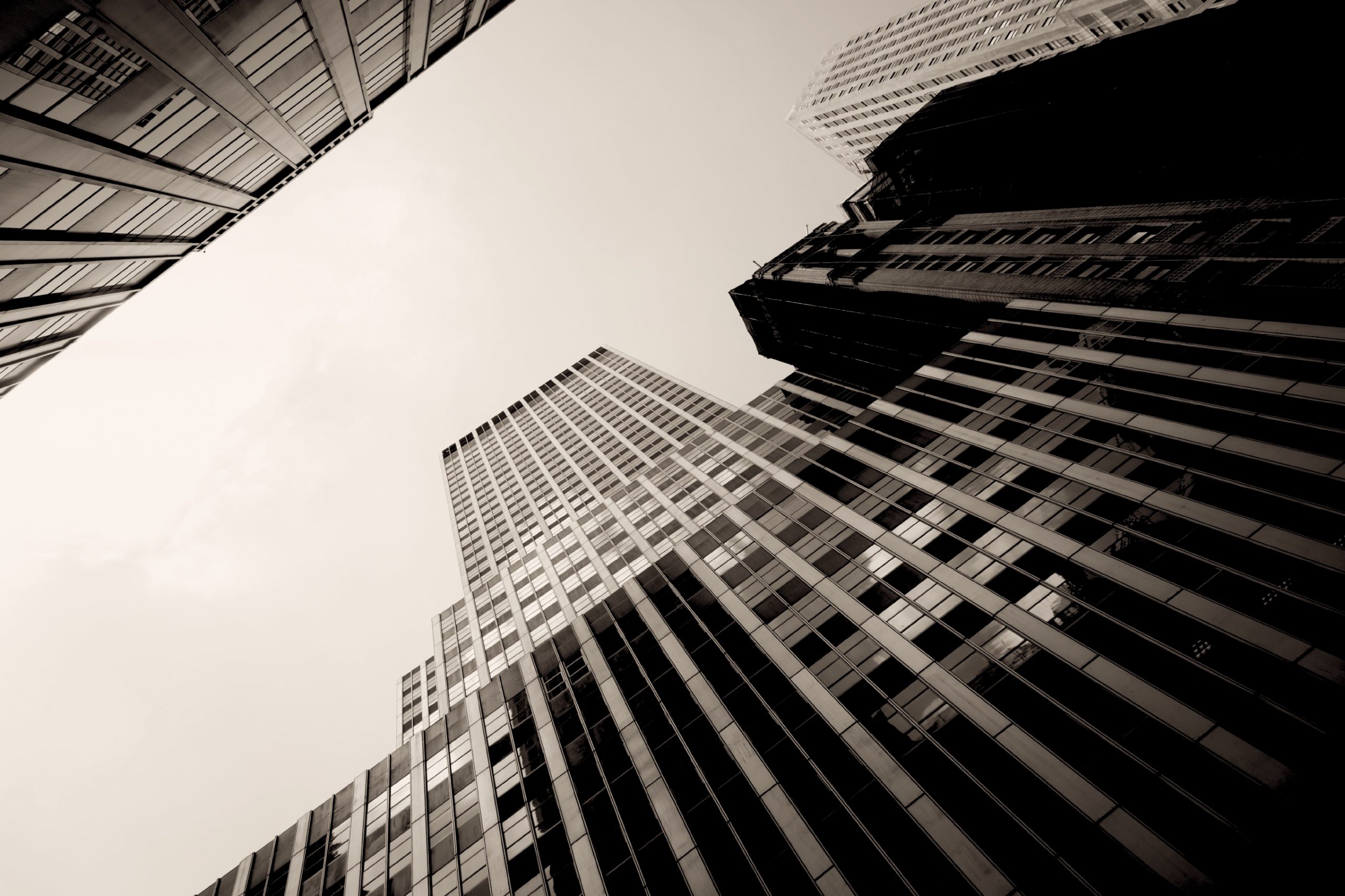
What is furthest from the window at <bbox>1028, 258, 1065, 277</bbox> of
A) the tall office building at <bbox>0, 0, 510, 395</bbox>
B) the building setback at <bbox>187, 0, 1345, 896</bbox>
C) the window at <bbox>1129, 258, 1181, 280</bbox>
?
the tall office building at <bbox>0, 0, 510, 395</bbox>

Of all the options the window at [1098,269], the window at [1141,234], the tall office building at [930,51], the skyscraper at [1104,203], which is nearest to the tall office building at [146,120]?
the window at [1098,269]

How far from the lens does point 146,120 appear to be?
1678 cm

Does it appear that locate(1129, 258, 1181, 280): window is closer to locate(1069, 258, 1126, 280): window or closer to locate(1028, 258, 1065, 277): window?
locate(1069, 258, 1126, 280): window

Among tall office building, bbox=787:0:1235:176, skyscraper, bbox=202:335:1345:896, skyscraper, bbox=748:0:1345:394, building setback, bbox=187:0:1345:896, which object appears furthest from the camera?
tall office building, bbox=787:0:1235:176

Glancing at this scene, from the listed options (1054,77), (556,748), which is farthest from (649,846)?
(1054,77)

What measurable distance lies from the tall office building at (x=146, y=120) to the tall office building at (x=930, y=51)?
2720 inches

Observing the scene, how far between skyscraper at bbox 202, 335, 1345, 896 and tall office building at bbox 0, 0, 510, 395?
26639 mm

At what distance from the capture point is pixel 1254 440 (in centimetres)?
2255

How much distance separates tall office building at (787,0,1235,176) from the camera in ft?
Result: 236

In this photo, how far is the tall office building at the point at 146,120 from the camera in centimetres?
1302

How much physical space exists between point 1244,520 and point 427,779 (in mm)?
38864

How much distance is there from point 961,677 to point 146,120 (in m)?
30.4

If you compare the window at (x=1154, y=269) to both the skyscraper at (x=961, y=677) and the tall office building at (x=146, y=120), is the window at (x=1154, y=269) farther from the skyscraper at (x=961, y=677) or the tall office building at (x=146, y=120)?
the tall office building at (x=146, y=120)

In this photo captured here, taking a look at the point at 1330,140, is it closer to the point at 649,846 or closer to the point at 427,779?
the point at 649,846
